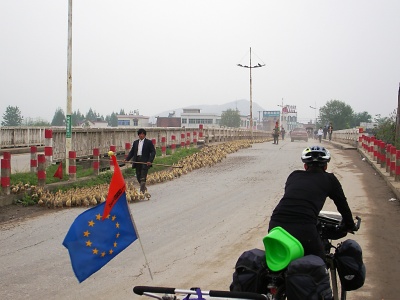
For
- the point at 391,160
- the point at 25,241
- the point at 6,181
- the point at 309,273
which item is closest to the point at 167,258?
the point at 25,241

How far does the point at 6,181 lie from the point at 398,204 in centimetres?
934

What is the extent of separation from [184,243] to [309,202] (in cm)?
485

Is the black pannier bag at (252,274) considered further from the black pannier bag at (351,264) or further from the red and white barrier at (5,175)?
the red and white barrier at (5,175)

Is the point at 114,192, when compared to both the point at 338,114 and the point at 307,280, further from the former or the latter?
the point at 338,114

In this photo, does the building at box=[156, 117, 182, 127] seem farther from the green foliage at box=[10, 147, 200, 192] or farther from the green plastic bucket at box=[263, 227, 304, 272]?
the green plastic bucket at box=[263, 227, 304, 272]

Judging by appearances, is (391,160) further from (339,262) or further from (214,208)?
(339,262)

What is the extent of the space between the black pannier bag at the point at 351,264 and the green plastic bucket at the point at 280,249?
2.74 ft

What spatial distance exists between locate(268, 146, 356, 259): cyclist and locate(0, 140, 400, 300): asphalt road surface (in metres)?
1.93

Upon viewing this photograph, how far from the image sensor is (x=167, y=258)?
316 inches

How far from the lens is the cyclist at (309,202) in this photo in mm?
4301

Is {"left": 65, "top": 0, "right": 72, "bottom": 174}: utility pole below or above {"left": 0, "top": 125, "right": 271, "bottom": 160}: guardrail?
above

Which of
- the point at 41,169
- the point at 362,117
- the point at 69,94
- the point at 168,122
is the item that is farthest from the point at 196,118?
the point at 41,169

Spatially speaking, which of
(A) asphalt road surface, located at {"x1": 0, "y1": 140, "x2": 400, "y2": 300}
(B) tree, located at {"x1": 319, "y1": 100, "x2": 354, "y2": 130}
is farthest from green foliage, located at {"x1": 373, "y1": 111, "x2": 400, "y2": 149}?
(B) tree, located at {"x1": 319, "y1": 100, "x2": 354, "y2": 130}

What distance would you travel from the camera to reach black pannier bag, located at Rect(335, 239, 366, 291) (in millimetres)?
4715
